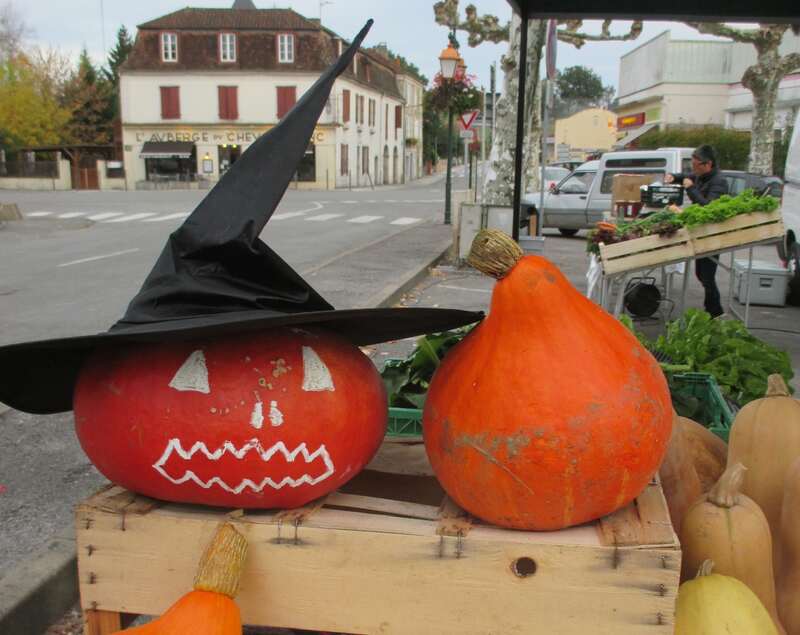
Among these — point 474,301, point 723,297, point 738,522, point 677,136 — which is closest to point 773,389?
point 738,522

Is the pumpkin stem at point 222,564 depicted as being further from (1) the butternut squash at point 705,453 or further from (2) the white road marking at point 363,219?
(2) the white road marking at point 363,219

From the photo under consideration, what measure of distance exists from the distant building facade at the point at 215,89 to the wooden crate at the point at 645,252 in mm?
44314

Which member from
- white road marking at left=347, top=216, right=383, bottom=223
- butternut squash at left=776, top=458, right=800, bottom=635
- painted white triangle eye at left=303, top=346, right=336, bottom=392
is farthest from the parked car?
painted white triangle eye at left=303, top=346, right=336, bottom=392

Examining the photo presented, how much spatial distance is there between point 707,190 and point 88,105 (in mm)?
55819

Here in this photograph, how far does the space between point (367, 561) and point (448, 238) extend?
50.9 ft

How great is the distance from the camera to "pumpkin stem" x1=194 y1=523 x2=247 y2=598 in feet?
5.52

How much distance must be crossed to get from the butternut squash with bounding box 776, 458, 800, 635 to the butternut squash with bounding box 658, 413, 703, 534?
11.3 inches

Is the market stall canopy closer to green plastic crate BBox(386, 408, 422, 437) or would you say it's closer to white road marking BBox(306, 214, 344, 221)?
green plastic crate BBox(386, 408, 422, 437)

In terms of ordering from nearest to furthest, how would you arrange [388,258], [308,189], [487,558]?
[487,558], [388,258], [308,189]

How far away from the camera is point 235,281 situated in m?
1.84

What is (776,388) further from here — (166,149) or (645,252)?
(166,149)

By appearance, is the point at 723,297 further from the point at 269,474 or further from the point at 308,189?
the point at 308,189

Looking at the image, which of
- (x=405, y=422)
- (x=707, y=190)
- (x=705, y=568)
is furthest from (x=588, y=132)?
(x=705, y=568)

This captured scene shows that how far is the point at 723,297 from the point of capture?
10.9 metres
